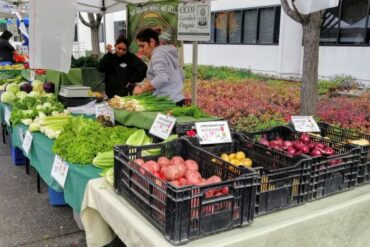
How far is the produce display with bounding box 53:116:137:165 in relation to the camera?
2918 millimetres

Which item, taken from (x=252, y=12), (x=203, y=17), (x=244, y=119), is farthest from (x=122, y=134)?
(x=252, y=12)

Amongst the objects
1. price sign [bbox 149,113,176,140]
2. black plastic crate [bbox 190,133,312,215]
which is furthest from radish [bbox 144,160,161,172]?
price sign [bbox 149,113,176,140]

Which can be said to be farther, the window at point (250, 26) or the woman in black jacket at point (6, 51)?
the window at point (250, 26)

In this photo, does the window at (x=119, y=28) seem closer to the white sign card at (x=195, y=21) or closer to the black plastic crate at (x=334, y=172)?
the white sign card at (x=195, y=21)

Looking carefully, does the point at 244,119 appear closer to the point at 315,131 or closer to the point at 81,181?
the point at 315,131

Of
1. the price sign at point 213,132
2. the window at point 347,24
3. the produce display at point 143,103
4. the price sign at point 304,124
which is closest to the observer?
the price sign at point 213,132

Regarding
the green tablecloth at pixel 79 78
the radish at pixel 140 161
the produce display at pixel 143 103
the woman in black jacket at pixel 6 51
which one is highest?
the woman in black jacket at pixel 6 51

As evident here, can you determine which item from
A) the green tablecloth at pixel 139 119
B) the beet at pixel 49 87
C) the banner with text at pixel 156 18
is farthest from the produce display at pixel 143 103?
the beet at pixel 49 87

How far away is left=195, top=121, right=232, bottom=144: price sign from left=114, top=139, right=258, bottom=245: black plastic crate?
422 mm

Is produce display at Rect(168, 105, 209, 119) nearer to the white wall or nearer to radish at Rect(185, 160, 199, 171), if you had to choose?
radish at Rect(185, 160, 199, 171)

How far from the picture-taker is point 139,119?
3555 mm

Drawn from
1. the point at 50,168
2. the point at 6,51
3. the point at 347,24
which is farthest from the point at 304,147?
the point at 347,24

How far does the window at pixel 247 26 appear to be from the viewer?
45.1 ft

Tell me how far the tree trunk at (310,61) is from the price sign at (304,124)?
287cm
